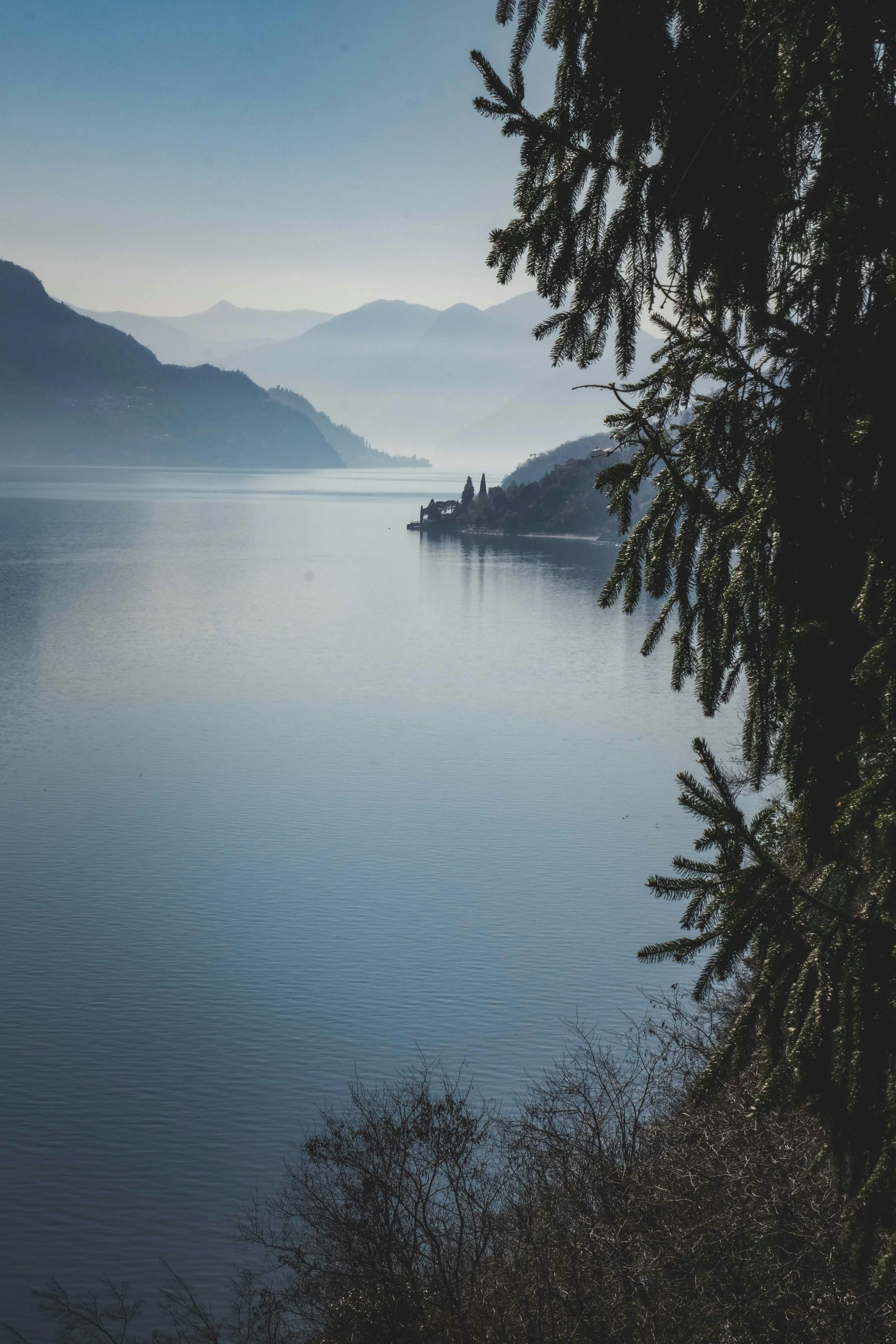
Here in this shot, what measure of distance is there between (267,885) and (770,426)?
1112 inches

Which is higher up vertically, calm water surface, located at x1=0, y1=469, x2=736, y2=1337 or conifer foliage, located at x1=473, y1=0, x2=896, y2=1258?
conifer foliage, located at x1=473, y1=0, x2=896, y2=1258

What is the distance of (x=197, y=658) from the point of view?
6028 cm

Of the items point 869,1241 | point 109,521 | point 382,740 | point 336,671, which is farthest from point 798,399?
point 109,521

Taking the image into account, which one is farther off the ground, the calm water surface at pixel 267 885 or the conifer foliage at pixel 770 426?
the conifer foliage at pixel 770 426

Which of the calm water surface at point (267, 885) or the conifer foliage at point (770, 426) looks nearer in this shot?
the conifer foliage at point (770, 426)

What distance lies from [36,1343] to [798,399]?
17.1 metres

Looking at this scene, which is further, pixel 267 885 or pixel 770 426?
pixel 267 885

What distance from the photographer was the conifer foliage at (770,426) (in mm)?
4281

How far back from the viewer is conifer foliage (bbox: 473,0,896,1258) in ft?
14.0

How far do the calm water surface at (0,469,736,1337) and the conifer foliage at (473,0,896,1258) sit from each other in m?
16.3

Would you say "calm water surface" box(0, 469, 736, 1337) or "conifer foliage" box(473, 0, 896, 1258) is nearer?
"conifer foliage" box(473, 0, 896, 1258)

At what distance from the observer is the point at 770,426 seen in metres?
5.58

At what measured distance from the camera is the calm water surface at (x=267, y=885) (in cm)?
2075

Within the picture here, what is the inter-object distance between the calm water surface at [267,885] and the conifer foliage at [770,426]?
16.3 meters
